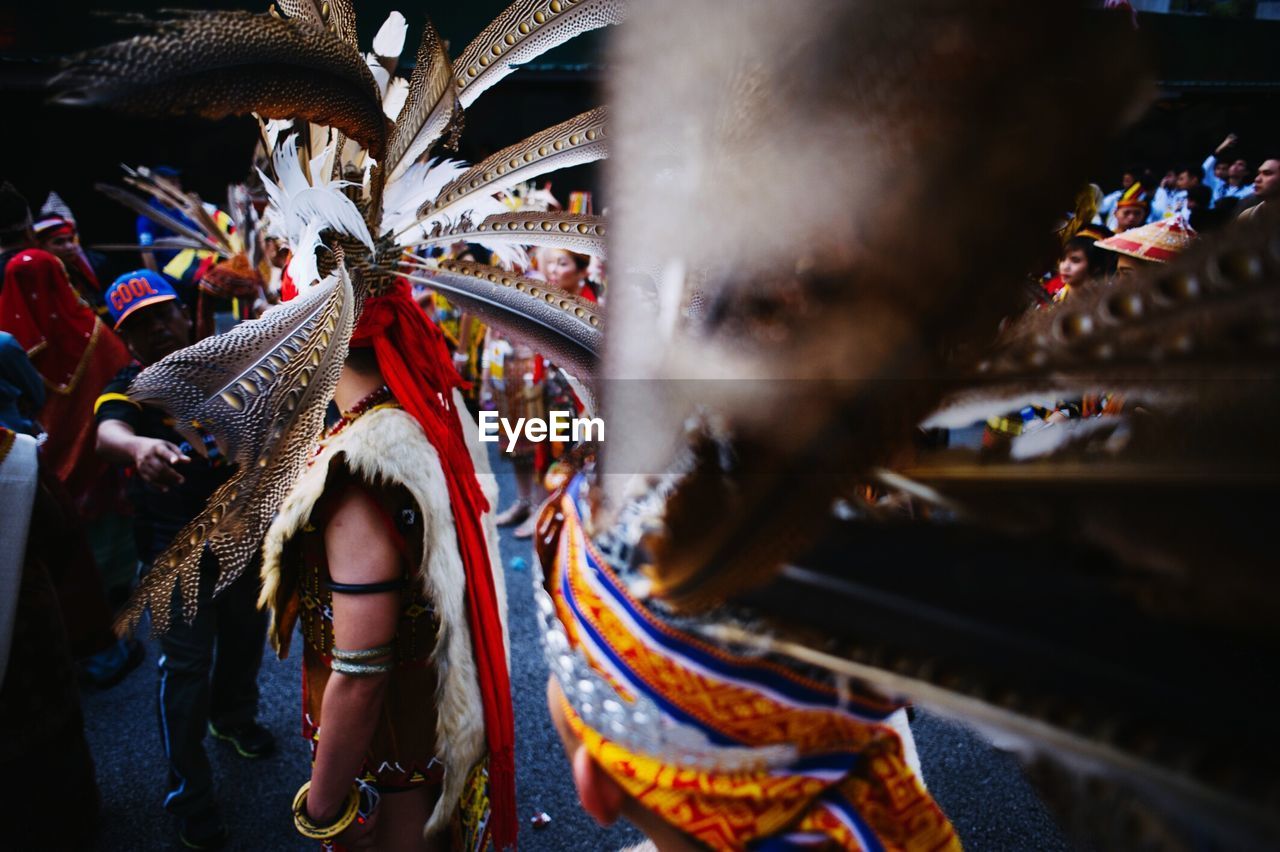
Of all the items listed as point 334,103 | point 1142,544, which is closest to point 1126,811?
point 1142,544

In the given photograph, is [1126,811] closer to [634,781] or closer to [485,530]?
[634,781]

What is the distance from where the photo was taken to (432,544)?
158 cm

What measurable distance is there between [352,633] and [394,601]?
104 mm

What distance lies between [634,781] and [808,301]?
608 millimetres

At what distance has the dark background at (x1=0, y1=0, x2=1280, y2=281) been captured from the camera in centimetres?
695

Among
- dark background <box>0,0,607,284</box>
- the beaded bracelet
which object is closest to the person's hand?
the beaded bracelet

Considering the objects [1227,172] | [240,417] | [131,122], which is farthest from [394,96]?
[1227,172]

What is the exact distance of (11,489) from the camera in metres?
2.15

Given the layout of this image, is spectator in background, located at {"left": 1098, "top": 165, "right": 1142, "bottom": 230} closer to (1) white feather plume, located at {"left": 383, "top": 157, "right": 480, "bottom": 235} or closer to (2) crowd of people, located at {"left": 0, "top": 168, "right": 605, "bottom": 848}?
(2) crowd of people, located at {"left": 0, "top": 168, "right": 605, "bottom": 848}

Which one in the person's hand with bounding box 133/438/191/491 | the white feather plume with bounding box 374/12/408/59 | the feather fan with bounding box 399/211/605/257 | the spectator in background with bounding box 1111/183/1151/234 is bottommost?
the person's hand with bounding box 133/438/191/491

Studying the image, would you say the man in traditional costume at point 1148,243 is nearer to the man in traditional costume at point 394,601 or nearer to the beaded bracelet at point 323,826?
the man in traditional costume at point 394,601

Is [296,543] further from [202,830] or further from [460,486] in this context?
[202,830]

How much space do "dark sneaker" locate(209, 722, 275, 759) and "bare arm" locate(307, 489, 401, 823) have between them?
1.93 metres

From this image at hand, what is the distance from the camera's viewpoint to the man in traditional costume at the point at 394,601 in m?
1.54
